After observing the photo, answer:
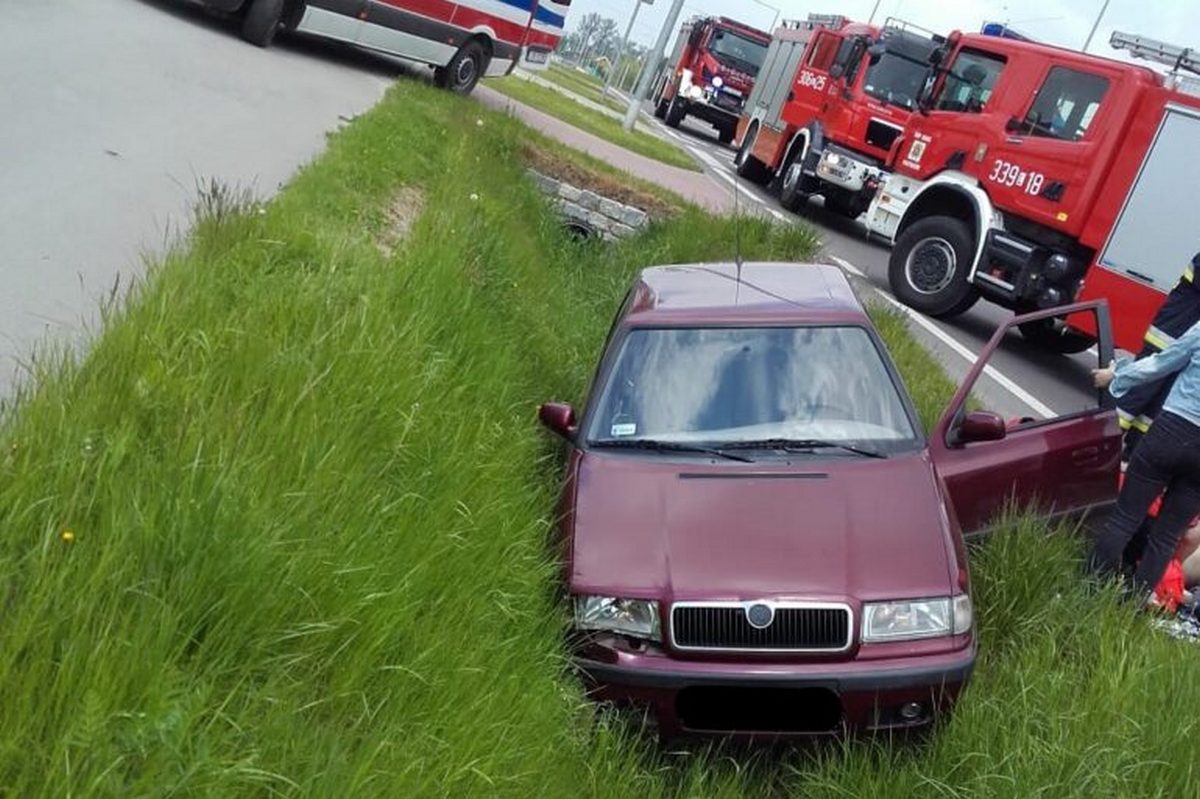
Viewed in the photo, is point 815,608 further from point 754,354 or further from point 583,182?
point 583,182

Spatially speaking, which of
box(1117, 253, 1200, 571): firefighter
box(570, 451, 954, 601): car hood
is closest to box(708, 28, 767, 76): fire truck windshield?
box(1117, 253, 1200, 571): firefighter

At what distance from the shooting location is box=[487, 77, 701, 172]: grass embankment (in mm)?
24250

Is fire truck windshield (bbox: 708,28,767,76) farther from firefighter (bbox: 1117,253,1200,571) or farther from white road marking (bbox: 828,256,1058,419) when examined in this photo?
firefighter (bbox: 1117,253,1200,571)

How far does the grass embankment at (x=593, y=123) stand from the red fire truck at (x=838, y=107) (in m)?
1.75

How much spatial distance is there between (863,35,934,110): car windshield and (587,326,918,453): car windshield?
12603 millimetres

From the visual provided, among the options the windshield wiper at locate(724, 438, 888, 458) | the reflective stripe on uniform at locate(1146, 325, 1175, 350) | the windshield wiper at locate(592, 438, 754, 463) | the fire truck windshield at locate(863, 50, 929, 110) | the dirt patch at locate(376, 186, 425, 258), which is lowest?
the dirt patch at locate(376, 186, 425, 258)

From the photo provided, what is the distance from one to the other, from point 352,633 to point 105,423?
1096 millimetres

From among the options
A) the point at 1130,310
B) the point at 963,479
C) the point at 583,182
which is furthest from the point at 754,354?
the point at 583,182

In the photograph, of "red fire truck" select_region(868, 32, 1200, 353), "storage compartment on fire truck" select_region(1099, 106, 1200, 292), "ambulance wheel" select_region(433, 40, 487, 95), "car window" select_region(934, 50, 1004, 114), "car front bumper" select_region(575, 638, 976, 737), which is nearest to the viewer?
"car front bumper" select_region(575, 638, 976, 737)

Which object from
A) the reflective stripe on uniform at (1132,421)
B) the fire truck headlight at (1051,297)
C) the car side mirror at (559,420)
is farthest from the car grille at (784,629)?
the fire truck headlight at (1051,297)

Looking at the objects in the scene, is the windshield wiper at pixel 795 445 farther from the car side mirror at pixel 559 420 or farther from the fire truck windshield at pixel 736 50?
the fire truck windshield at pixel 736 50

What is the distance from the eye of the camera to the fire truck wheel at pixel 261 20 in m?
17.3

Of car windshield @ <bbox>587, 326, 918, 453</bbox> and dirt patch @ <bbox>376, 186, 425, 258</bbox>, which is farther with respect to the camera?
dirt patch @ <bbox>376, 186, 425, 258</bbox>

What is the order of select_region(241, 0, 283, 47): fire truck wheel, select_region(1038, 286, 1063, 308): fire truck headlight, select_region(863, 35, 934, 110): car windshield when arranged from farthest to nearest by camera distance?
select_region(863, 35, 934, 110): car windshield → select_region(241, 0, 283, 47): fire truck wheel → select_region(1038, 286, 1063, 308): fire truck headlight
